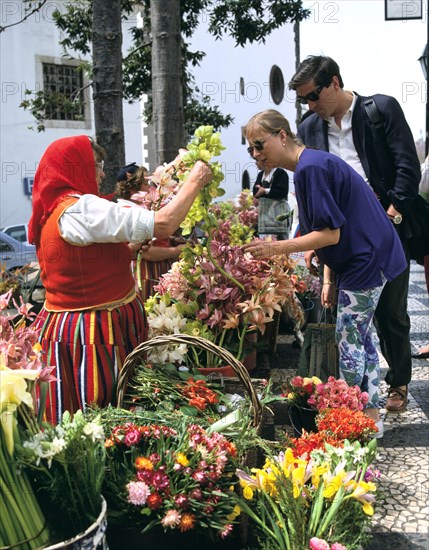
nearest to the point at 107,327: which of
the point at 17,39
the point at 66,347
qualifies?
the point at 66,347

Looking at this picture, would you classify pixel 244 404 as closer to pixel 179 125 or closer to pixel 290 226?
pixel 179 125

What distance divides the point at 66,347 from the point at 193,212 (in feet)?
2.65

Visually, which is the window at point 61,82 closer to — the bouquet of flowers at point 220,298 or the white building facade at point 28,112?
the white building facade at point 28,112

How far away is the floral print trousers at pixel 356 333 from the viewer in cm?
302

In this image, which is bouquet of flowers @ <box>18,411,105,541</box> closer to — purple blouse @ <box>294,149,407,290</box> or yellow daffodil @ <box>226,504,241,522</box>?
yellow daffodil @ <box>226,504,241,522</box>

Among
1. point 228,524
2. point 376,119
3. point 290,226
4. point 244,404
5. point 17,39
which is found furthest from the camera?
point 17,39

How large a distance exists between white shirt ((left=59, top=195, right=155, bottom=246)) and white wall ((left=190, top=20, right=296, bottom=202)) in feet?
71.4

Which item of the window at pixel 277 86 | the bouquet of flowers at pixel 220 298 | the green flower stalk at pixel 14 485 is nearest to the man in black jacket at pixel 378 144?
the bouquet of flowers at pixel 220 298

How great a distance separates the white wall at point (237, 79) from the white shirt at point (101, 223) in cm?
2175

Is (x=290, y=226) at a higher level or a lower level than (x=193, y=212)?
lower

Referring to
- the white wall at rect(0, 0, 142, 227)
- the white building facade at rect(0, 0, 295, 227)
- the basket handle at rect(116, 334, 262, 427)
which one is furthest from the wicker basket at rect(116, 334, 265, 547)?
the white wall at rect(0, 0, 142, 227)

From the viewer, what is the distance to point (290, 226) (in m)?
6.96

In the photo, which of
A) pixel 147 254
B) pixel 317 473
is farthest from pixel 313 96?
pixel 317 473

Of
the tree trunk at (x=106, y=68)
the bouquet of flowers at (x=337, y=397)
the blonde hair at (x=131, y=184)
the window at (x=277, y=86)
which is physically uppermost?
the window at (x=277, y=86)
